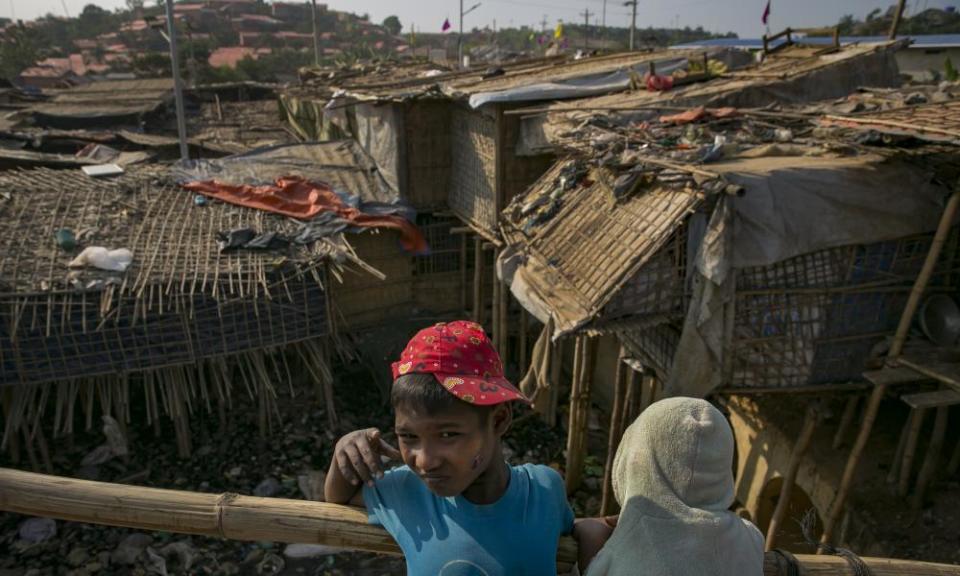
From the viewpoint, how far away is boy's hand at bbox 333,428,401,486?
1.69 m

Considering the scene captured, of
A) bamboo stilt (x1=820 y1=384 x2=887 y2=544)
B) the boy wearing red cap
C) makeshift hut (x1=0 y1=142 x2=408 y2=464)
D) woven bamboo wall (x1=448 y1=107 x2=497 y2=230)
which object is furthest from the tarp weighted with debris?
makeshift hut (x1=0 y1=142 x2=408 y2=464)

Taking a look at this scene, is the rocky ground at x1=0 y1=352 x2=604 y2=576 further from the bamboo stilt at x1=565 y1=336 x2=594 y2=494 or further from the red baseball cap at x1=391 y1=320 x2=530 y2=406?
the red baseball cap at x1=391 y1=320 x2=530 y2=406

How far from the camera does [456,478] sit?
1.57 meters

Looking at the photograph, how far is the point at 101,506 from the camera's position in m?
1.78

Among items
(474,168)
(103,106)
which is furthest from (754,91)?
(103,106)

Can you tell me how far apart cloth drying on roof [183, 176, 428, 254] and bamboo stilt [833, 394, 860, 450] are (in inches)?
238

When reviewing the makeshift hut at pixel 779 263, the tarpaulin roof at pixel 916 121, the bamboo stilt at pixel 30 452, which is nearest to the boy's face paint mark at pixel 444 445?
the makeshift hut at pixel 779 263

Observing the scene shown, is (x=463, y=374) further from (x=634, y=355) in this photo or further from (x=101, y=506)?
(x=634, y=355)

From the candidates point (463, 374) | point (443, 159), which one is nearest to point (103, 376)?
point (443, 159)

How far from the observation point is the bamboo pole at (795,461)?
208 inches

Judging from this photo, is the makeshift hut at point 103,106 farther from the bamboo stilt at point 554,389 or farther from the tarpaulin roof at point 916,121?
the tarpaulin roof at point 916,121

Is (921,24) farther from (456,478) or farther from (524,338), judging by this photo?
(456,478)

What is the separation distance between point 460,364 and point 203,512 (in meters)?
0.84

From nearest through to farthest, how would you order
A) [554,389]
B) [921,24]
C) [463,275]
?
[554,389] → [463,275] → [921,24]
